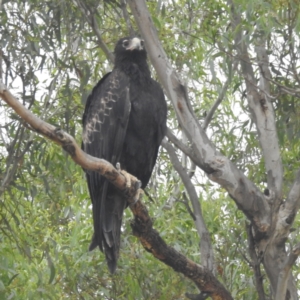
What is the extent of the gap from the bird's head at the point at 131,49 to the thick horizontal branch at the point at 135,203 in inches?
40.6

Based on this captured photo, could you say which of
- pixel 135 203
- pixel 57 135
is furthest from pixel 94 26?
pixel 57 135

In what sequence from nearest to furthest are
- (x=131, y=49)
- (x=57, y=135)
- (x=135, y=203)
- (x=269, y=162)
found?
1. (x=57, y=135)
2. (x=135, y=203)
3. (x=131, y=49)
4. (x=269, y=162)

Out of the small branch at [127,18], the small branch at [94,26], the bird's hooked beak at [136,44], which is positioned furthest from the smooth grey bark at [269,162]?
the small branch at [94,26]

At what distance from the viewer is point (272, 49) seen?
5.56 metres

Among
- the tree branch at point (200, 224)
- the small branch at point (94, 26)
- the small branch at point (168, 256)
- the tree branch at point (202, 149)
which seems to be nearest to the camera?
the small branch at point (168, 256)

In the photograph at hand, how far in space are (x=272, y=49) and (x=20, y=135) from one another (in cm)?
185

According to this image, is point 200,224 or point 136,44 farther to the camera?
point 200,224

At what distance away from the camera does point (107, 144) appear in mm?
4547

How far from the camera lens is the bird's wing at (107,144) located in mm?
4375

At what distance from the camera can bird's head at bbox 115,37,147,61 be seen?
4930 mm

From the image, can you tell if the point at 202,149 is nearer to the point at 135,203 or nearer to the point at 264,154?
the point at 264,154

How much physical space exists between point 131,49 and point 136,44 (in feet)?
0.19

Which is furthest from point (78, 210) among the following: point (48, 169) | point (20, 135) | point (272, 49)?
point (272, 49)

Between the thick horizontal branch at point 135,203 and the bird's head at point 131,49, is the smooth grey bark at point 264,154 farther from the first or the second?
the thick horizontal branch at point 135,203
